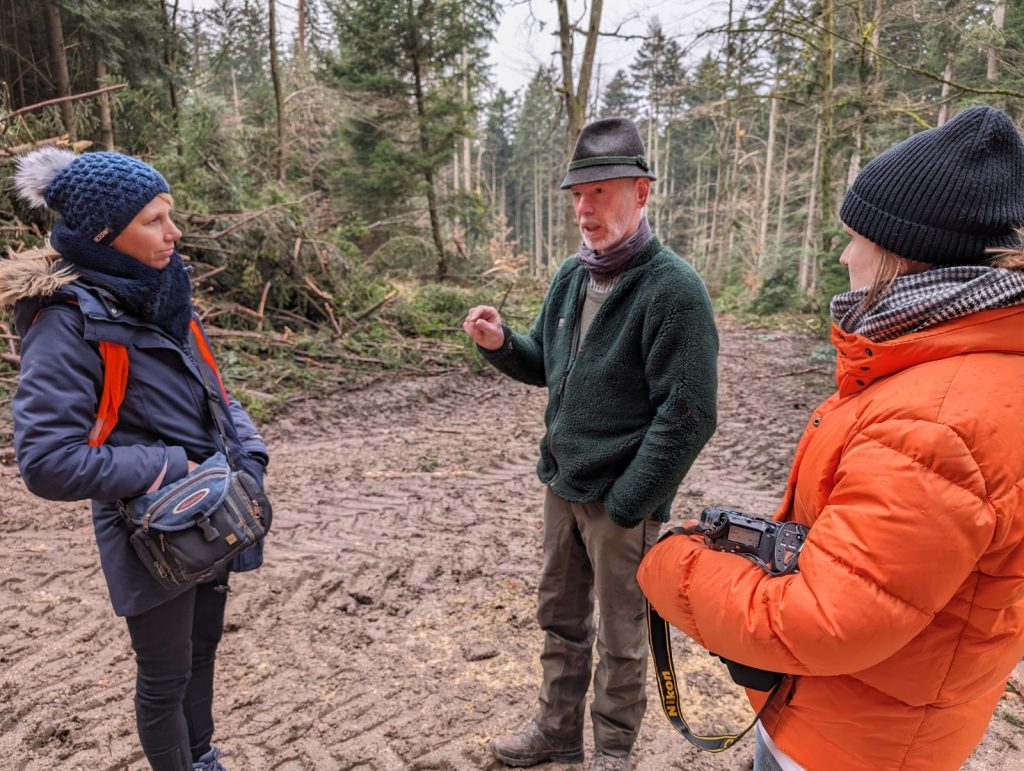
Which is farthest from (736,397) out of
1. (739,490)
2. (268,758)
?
(268,758)

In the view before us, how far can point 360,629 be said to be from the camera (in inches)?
138

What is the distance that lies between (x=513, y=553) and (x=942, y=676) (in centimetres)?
339

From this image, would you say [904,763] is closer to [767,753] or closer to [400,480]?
[767,753]

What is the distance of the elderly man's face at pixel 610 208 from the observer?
7.08 feet

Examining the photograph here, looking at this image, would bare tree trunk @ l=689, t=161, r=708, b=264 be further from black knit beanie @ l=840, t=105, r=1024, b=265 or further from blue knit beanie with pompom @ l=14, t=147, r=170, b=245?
black knit beanie @ l=840, t=105, r=1024, b=265

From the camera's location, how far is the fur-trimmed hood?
5.64 ft

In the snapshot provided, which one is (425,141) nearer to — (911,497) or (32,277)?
(32,277)

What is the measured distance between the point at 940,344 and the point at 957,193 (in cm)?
29

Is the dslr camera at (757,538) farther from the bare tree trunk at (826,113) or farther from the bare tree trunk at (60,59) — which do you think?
the bare tree trunk at (826,113)

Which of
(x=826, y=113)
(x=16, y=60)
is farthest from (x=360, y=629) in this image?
(x=826, y=113)

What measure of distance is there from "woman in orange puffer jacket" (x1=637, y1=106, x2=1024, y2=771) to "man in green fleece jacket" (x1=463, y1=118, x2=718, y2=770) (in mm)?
686

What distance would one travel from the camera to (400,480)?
19.0ft

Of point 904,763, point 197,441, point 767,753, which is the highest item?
point 197,441

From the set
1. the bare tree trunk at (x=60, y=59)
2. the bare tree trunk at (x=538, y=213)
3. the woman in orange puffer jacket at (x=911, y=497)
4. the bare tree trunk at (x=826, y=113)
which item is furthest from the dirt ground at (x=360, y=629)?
the bare tree trunk at (x=538, y=213)
